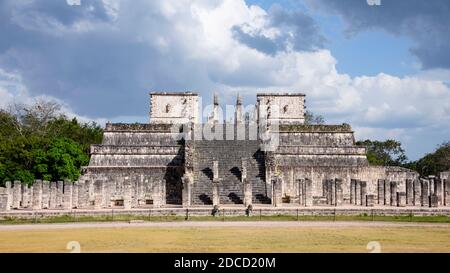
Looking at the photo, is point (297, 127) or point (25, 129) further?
point (25, 129)

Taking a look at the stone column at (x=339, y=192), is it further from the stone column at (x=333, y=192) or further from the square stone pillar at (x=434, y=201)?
the square stone pillar at (x=434, y=201)

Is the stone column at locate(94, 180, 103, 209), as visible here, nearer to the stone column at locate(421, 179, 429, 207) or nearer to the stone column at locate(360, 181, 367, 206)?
the stone column at locate(360, 181, 367, 206)

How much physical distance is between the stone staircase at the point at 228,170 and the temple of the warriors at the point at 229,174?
6cm

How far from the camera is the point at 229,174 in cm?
4297

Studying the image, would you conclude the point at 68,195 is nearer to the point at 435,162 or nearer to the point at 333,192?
the point at 333,192

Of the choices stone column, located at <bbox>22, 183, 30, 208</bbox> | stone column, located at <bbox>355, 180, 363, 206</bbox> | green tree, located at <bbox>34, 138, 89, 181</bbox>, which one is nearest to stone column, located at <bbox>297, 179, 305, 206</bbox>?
stone column, located at <bbox>355, 180, 363, 206</bbox>

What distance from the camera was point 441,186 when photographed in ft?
143

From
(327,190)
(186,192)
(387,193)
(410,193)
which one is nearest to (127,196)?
(186,192)

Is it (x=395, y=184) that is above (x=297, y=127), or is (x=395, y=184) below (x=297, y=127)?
below

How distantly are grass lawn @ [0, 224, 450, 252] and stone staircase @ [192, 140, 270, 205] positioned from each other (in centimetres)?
1223

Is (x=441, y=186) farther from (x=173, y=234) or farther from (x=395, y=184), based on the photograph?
(x=173, y=234)

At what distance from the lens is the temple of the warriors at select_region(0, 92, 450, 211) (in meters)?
40.7
